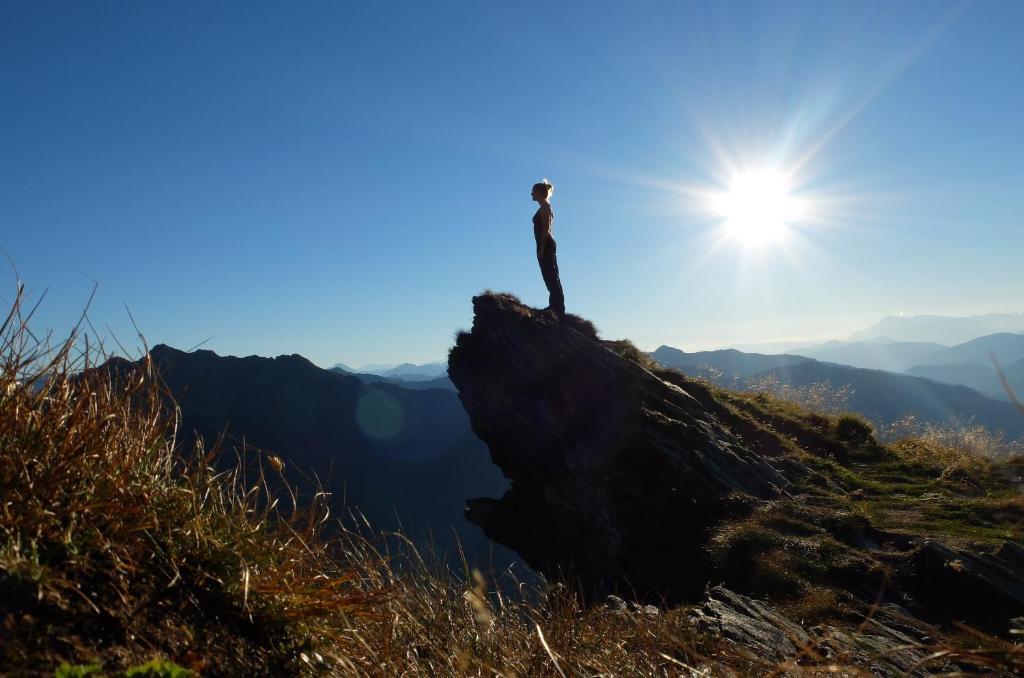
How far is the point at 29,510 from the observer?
5.98ft

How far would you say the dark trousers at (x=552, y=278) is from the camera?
13.8 meters

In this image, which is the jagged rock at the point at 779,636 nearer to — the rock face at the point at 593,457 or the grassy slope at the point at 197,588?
the grassy slope at the point at 197,588

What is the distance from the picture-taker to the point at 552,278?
1423 cm

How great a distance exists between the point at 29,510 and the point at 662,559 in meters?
7.47

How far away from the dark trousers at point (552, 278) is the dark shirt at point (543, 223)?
7.4 inches

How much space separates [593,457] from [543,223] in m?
6.00

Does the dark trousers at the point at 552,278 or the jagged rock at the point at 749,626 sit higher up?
the dark trousers at the point at 552,278

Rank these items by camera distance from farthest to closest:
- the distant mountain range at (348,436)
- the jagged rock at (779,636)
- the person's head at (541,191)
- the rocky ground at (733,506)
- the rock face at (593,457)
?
the distant mountain range at (348,436) < the person's head at (541,191) < the rock face at (593,457) < the rocky ground at (733,506) < the jagged rock at (779,636)

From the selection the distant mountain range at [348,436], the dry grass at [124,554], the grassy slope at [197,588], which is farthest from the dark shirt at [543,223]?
the distant mountain range at [348,436]

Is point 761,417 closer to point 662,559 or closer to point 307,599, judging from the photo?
point 662,559

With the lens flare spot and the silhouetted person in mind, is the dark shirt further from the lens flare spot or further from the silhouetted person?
the lens flare spot

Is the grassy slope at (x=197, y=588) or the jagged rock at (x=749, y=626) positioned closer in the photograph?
the grassy slope at (x=197, y=588)

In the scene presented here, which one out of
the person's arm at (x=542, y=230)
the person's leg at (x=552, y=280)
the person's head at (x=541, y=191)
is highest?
the person's head at (x=541, y=191)

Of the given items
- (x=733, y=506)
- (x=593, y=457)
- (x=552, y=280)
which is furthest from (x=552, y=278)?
(x=733, y=506)
